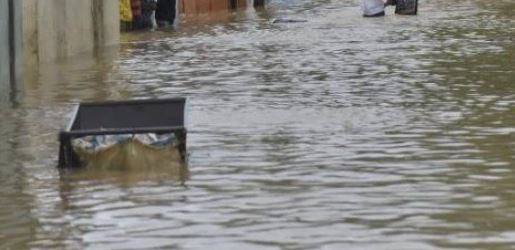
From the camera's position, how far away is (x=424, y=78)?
16641 mm

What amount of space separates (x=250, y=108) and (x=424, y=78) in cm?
362

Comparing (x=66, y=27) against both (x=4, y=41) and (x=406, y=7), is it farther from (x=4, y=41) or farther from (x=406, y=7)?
(x=406, y=7)

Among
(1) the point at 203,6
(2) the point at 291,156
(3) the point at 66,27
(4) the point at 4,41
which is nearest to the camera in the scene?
(2) the point at 291,156

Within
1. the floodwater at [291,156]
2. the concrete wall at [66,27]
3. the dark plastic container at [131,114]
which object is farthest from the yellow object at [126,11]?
the dark plastic container at [131,114]

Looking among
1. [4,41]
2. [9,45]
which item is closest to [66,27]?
[9,45]

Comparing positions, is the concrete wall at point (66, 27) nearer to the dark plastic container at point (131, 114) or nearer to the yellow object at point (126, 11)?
the yellow object at point (126, 11)

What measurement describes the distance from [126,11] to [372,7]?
6.93 metres

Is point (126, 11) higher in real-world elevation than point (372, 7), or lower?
higher

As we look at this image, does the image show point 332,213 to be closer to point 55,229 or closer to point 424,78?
point 55,229

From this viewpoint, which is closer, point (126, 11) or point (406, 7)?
point (126, 11)

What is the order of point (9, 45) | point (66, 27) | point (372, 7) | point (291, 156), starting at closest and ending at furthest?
point (291, 156) → point (9, 45) → point (66, 27) → point (372, 7)

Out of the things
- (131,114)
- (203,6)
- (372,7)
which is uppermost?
(131,114)

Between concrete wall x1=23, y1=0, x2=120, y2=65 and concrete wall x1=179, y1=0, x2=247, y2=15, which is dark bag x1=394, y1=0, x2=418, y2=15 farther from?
concrete wall x1=23, y1=0, x2=120, y2=65

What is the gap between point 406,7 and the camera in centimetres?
3431
